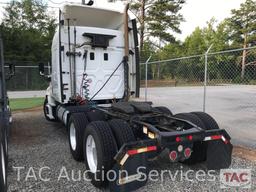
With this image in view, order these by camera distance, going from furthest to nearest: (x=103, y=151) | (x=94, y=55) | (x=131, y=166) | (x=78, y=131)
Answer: (x=94, y=55)
(x=78, y=131)
(x=103, y=151)
(x=131, y=166)

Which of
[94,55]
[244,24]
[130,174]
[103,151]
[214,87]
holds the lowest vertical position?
[130,174]

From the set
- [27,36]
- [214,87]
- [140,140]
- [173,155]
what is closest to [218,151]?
[173,155]

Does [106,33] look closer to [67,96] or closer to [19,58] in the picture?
[67,96]

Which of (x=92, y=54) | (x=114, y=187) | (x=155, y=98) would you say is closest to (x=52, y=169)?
(x=114, y=187)

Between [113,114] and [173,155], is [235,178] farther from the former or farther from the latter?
[113,114]

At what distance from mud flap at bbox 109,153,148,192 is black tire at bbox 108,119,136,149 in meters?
0.45

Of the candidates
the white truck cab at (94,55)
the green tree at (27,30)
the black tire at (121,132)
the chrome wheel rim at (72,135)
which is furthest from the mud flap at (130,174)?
the green tree at (27,30)

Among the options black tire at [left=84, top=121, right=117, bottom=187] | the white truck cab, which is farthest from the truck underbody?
the white truck cab

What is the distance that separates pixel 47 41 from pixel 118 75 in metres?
23.3

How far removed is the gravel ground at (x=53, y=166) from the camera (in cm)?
377

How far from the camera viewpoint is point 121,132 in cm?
382

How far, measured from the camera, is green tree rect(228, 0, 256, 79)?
36.5 m

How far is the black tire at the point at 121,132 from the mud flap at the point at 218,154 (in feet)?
3.81

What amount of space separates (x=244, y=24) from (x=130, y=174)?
41015 millimetres
